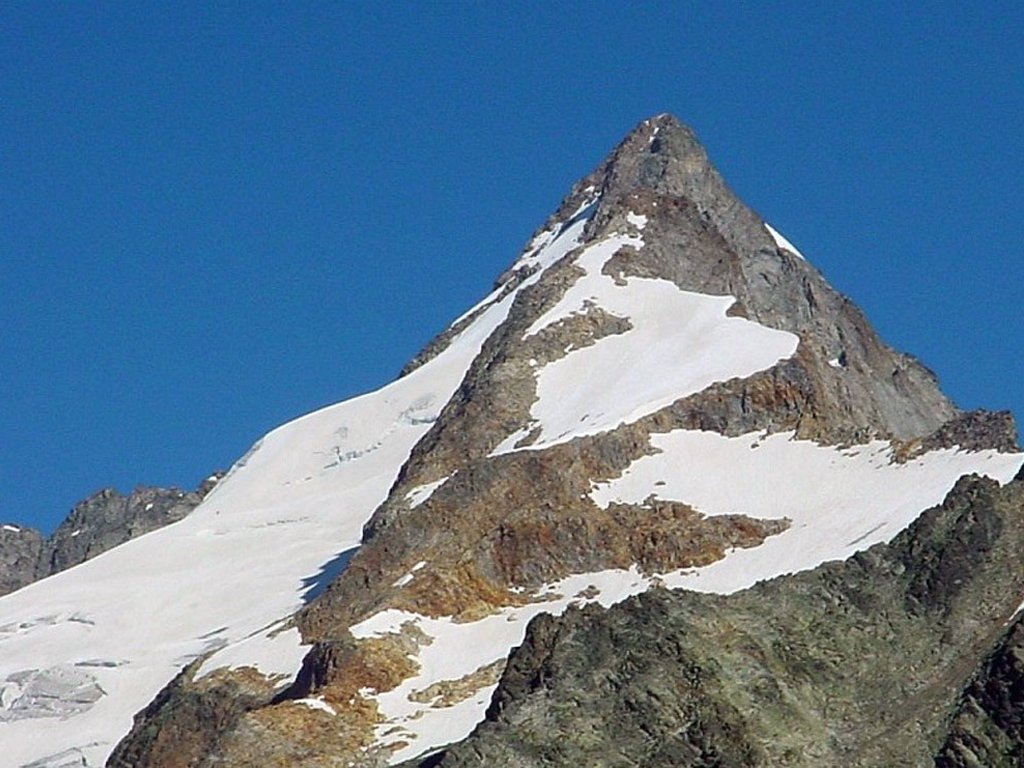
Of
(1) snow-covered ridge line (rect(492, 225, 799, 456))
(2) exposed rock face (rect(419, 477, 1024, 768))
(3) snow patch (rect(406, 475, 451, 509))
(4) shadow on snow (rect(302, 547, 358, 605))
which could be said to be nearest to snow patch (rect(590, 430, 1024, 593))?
(1) snow-covered ridge line (rect(492, 225, 799, 456))

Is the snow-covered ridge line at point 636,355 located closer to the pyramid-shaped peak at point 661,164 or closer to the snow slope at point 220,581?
the snow slope at point 220,581

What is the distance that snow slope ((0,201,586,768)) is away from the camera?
11381cm

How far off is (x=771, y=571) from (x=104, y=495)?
100130 mm

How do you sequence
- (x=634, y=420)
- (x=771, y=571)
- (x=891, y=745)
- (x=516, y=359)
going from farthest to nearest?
(x=516, y=359), (x=634, y=420), (x=771, y=571), (x=891, y=745)

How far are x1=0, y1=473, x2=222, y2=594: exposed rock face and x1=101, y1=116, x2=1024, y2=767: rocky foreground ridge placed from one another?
19997 mm

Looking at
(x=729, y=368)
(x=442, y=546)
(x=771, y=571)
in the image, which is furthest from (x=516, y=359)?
(x=771, y=571)

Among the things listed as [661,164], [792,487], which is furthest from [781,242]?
[792,487]

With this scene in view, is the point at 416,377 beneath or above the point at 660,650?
above

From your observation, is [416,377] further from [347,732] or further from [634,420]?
[347,732]

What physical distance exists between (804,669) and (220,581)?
74599 millimetres

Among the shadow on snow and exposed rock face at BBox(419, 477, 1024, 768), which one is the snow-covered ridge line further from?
exposed rock face at BBox(419, 477, 1024, 768)

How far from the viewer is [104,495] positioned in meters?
179

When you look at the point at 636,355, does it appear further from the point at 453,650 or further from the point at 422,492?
the point at 453,650

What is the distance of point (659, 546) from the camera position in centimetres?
9112
